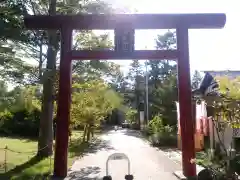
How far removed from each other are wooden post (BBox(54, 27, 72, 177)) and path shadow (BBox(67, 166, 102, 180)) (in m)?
0.58

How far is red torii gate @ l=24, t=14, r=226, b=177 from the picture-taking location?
34.9 ft

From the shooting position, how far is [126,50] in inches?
422

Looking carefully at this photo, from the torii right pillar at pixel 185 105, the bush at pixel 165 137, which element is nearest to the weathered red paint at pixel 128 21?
the torii right pillar at pixel 185 105

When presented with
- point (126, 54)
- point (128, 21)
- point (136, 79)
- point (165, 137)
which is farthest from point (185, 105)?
point (136, 79)

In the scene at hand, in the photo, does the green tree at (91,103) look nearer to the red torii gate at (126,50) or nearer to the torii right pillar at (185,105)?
the red torii gate at (126,50)

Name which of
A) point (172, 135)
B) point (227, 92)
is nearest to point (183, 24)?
point (227, 92)

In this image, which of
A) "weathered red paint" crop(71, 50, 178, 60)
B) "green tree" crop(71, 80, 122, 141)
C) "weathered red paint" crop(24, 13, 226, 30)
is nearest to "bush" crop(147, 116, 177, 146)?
"green tree" crop(71, 80, 122, 141)

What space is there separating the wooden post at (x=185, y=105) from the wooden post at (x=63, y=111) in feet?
12.3

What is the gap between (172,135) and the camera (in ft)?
81.9

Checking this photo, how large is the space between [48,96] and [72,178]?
22.1 feet

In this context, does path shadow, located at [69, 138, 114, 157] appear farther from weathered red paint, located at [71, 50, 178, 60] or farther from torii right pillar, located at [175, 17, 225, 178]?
torii right pillar, located at [175, 17, 225, 178]

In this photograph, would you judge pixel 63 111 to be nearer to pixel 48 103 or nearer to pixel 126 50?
pixel 126 50

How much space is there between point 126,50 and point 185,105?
2674 millimetres

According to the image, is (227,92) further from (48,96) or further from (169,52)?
(48,96)
